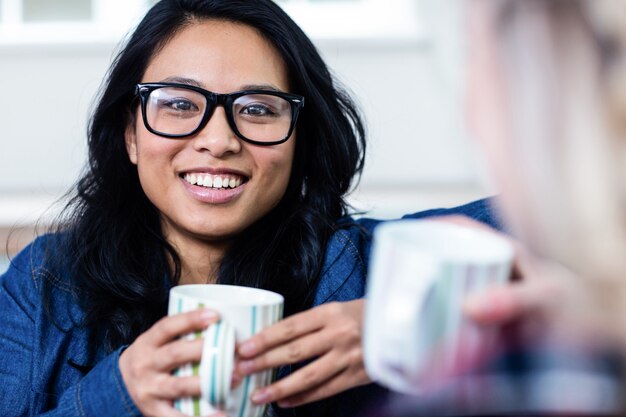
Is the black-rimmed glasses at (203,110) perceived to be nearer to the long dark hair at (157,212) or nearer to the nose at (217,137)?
the nose at (217,137)

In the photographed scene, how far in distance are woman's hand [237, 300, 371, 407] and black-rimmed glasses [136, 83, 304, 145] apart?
→ 18.0 inches

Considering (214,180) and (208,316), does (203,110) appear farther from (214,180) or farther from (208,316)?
(208,316)

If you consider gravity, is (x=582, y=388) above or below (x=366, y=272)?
above

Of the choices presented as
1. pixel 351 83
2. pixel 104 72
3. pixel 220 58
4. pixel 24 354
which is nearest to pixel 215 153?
pixel 220 58

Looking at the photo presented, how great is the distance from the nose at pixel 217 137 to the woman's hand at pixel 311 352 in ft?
1.41

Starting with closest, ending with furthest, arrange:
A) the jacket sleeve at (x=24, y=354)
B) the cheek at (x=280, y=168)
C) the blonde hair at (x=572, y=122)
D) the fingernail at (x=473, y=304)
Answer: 1. the blonde hair at (x=572, y=122)
2. the fingernail at (x=473, y=304)
3. the jacket sleeve at (x=24, y=354)
4. the cheek at (x=280, y=168)

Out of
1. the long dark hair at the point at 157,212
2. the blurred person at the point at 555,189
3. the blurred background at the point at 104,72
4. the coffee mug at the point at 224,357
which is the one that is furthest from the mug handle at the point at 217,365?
the blurred background at the point at 104,72

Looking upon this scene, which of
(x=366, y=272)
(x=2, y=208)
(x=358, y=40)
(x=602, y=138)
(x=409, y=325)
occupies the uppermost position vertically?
(x=358, y=40)

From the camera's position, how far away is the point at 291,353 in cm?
80

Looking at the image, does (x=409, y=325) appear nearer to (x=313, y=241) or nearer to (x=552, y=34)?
(x=552, y=34)

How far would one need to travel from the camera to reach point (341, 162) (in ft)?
4.71

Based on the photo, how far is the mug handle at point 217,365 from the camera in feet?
2.45

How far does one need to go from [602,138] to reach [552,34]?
5cm

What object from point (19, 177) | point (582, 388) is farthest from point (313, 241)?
point (19, 177)
